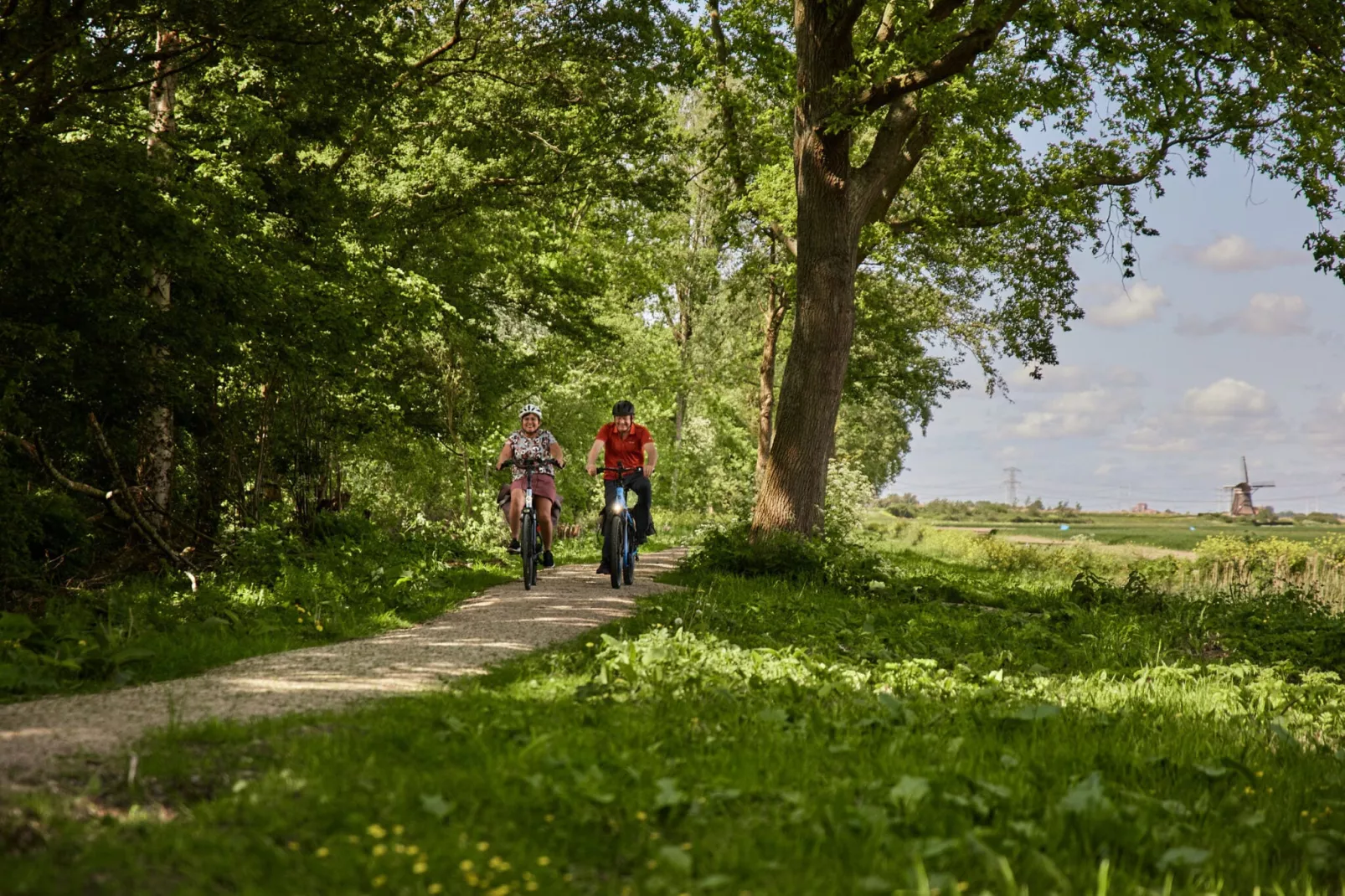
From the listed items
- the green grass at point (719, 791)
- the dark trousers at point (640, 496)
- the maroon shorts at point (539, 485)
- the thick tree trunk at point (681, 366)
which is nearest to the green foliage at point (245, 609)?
the maroon shorts at point (539, 485)

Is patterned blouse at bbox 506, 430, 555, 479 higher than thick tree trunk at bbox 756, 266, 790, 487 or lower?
lower

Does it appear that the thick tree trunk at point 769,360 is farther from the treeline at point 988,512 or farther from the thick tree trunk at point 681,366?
the treeline at point 988,512

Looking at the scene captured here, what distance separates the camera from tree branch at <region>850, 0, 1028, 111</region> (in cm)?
1167

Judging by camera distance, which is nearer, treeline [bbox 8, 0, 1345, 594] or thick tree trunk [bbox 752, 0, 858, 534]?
treeline [bbox 8, 0, 1345, 594]

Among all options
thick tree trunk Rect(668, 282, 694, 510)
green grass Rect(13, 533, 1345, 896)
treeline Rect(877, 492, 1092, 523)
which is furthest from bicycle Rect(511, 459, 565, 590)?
treeline Rect(877, 492, 1092, 523)

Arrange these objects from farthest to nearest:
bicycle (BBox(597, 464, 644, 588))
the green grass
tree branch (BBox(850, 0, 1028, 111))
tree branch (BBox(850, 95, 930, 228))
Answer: tree branch (BBox(850, 95, 930, 228)) < tree branch (BBox(850, 0, 1028, 111)) < bicycle (BBox(597, 464, 644, 588)) < the green grass

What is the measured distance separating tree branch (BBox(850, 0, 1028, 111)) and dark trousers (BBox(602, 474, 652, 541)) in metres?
5.31

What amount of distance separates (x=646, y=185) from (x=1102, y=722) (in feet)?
43.3

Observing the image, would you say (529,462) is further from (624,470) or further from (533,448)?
(624,470)

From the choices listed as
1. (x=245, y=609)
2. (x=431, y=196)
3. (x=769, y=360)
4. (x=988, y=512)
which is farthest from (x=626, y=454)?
(x=988, y=512)

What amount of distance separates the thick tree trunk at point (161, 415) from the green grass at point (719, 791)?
6.45 metres

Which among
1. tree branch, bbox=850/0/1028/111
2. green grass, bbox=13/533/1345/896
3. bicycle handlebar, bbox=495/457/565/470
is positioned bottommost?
green grass, bbox=13/533/1345/896

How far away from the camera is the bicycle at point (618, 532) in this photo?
11.1 m

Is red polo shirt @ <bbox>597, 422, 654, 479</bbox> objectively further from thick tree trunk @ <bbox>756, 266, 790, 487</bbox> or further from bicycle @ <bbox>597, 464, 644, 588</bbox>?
thick tree trunk @ <bbox>756, 266, 790, 487</bbox>
